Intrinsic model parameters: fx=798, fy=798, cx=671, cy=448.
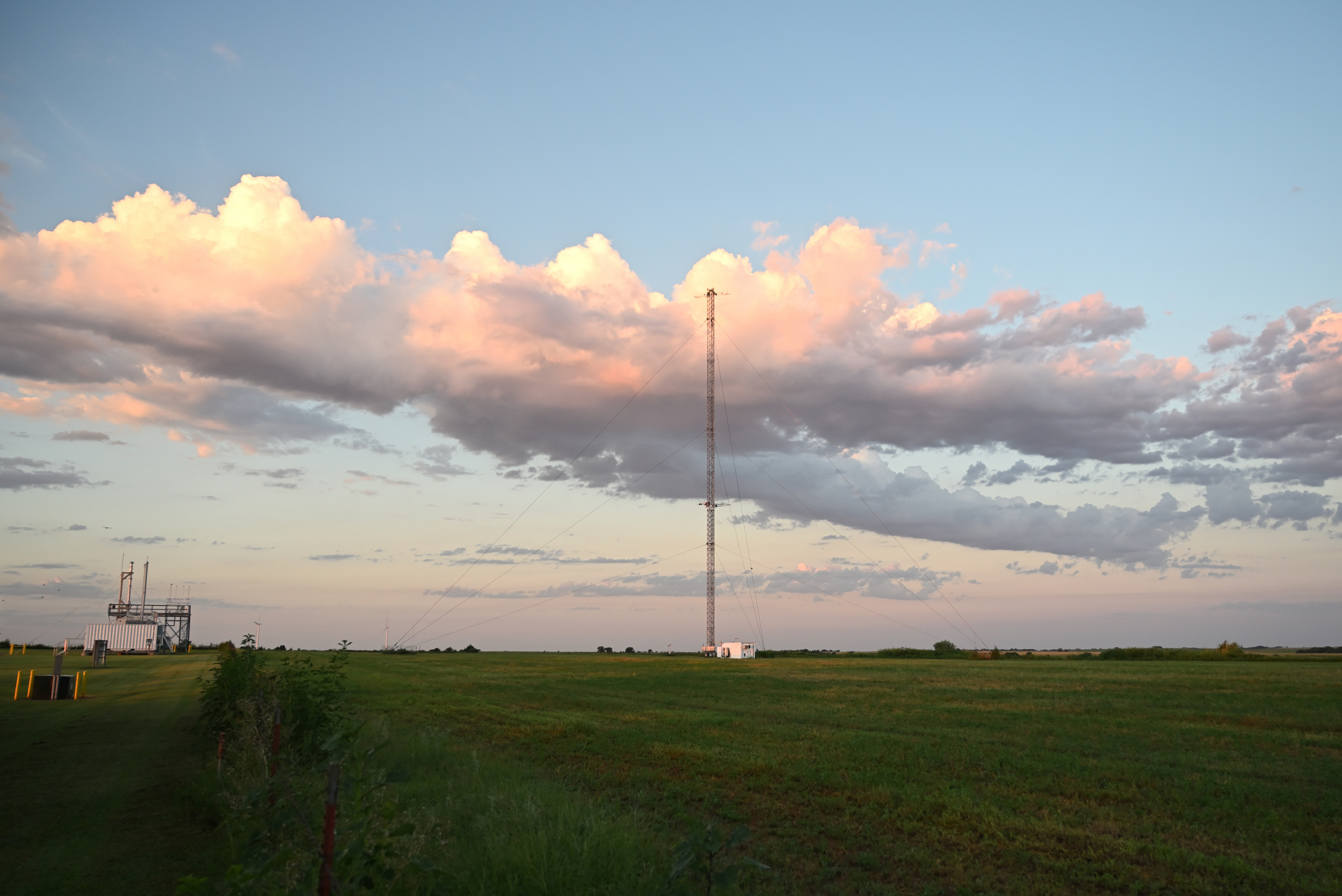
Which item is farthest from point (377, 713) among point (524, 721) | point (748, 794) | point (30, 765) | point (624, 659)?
point (624, 659)

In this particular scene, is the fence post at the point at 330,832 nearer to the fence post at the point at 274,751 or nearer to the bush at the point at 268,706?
the fence post at the point at 274,751

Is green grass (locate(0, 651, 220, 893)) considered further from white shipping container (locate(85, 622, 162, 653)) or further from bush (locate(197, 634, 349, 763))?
white shipping container (locate(85, 622, 162, 653))

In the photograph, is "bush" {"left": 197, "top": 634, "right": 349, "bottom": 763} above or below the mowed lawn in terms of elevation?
above

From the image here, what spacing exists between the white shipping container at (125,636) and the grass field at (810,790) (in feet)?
236

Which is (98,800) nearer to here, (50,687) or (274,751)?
(274,751)

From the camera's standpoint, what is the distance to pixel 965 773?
1441cm

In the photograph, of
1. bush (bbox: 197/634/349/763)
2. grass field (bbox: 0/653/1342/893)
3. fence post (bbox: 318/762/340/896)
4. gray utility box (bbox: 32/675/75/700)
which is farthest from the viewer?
gray utility box (bbox: 32/675/75/700)

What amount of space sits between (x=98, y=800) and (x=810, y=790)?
37.3ft

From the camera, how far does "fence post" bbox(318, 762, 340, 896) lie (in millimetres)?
4746

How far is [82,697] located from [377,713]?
49.2 ft

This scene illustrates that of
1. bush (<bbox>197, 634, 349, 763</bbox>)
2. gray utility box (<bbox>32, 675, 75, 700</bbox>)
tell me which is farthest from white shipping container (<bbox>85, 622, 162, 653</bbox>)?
bush (<bbox>197, 634, 349, 763</bbox>)

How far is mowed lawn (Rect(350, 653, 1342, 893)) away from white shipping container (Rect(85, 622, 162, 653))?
7174cm

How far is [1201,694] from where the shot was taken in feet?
98.1

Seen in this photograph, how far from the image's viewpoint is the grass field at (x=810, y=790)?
8.56 m
